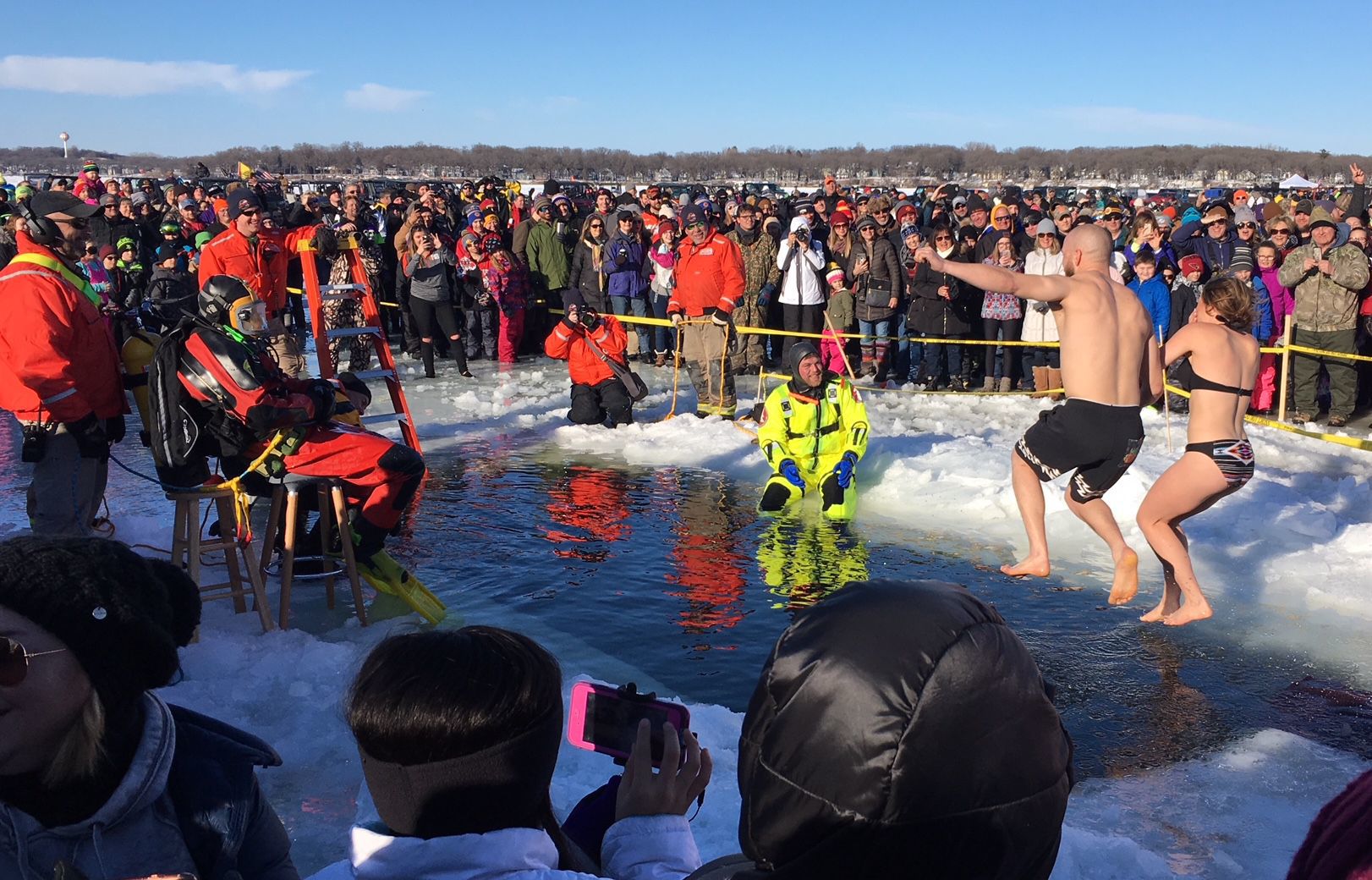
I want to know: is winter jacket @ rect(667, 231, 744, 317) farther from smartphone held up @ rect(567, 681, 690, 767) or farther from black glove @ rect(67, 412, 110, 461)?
smartphone held up @ rect(567, 681, 690, 767)

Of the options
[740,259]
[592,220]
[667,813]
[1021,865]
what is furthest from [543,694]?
[592,220]

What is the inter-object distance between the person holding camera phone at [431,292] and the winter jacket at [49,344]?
23.7 ft

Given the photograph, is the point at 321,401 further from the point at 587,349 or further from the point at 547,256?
the point at 547,256

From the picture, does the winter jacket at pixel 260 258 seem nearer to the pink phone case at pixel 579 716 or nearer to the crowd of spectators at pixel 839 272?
the crowd of spectators at pixel 839 272

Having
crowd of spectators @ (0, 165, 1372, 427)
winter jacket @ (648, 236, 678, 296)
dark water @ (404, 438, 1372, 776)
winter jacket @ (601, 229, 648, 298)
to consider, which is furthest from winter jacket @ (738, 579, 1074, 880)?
winter jacket @ (601, 229, 648, 298)

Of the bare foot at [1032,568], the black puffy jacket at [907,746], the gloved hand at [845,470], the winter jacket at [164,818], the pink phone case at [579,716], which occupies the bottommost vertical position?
the bare foot at [1032,568]

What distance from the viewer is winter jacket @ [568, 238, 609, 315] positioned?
14.0 m

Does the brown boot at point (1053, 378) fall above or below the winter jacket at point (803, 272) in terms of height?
below

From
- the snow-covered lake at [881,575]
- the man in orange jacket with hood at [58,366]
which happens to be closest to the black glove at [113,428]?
the man in orange jacket with hood at [58,366]

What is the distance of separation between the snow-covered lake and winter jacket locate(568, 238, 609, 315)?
177 inches

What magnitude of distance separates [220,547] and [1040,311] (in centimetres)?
830

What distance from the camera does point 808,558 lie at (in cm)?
661

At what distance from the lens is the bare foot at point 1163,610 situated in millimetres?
5484

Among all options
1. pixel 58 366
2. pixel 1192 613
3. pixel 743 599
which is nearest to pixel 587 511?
pixel 743 599
